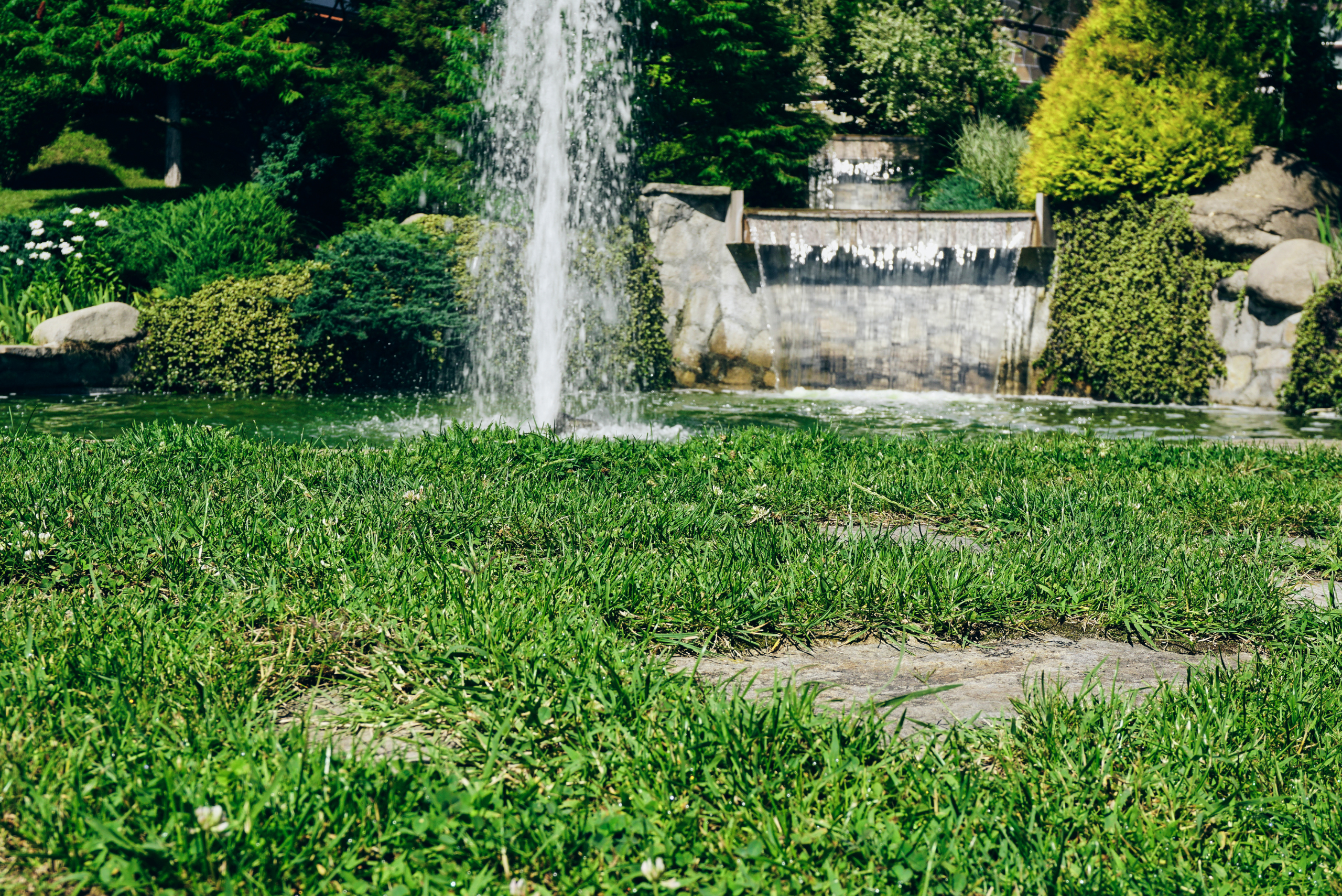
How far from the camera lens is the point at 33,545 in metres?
2.96

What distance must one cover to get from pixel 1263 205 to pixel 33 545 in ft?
38.6

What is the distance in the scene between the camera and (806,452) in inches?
202

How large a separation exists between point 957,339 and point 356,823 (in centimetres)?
1137

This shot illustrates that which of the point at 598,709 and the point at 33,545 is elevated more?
the point at 33,545

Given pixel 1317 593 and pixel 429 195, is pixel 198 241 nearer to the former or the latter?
pixel 429 195

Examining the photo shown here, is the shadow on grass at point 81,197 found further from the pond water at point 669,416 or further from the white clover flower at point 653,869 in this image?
the white clover flower at point 653,869

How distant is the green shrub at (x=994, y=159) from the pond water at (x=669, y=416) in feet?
11.1

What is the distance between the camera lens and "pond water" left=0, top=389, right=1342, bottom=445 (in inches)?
297

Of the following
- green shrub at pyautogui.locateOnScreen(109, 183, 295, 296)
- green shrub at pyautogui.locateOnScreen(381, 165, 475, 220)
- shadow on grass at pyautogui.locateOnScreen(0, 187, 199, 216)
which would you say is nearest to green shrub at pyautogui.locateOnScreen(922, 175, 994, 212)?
green shrub at pyautogui.locateOnScreen(381, 165, 475, 220)

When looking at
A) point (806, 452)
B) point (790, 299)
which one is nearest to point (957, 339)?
point (790, 299)

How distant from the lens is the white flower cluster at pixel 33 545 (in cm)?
292

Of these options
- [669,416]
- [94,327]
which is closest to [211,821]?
[669,416]

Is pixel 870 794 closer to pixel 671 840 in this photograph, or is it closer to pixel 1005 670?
pixel 671 840

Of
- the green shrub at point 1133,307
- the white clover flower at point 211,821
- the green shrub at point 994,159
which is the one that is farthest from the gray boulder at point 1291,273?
the white clover flower at point 211,821
